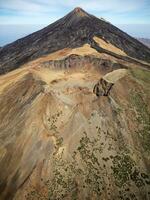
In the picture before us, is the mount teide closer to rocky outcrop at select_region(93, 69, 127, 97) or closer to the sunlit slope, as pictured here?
rocky outcrop at select_region(93, 69, 127, 97)

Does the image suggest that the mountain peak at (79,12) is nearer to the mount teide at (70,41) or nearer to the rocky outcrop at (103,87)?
the mount teide at (70,41)

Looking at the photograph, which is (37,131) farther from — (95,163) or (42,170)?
(95,163)

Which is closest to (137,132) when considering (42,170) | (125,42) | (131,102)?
(131,102)

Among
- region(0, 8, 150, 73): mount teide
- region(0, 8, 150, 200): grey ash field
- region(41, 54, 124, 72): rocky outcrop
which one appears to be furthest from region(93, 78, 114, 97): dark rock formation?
region(0, 8, 150, 73): mount teide

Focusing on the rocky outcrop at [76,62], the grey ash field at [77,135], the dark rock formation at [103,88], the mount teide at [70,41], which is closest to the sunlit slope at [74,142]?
the grey ash field at [77,135]

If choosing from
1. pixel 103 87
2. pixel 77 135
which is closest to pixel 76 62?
pixel 103 87

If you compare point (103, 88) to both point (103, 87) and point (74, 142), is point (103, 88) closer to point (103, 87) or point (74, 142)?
point (103, 87)
